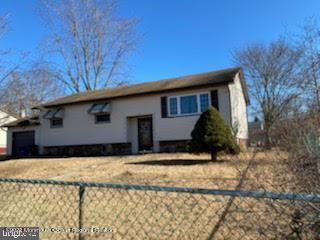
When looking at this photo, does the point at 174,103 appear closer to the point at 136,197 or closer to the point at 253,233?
the point at 136,197

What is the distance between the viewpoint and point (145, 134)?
1620cm

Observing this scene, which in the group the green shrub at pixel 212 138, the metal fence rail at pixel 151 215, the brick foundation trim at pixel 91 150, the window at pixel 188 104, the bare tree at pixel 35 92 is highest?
the bare tree at pixel 35 92

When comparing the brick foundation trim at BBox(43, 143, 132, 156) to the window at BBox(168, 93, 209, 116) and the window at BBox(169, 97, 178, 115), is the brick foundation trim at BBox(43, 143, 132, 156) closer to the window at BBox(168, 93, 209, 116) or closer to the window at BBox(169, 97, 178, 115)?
the window at BBox(169, 97, 178, 115)

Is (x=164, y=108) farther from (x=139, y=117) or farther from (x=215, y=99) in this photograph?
(x=215, y=99)

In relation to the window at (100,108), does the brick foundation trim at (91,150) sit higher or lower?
lower

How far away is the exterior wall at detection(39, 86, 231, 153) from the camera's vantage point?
14.6m

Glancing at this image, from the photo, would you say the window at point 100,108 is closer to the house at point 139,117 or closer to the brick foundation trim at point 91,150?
the house at point 139,117

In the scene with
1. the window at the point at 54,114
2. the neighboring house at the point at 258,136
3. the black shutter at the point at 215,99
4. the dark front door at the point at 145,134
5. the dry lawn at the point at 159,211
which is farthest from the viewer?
the window at the point at 54,114

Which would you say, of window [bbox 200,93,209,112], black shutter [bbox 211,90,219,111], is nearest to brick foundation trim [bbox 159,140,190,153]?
window [bbox 200,93,209,112]

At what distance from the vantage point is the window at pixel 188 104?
14.6 metres

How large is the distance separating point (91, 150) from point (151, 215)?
13.9 m

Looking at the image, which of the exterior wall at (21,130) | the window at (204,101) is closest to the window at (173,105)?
the window at (204,101)

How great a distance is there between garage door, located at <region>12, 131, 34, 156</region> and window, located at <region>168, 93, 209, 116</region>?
11.2 metres

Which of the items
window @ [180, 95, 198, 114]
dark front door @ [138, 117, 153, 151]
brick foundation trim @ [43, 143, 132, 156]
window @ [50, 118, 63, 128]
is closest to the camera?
window @ [180, 95, 198, 114]
